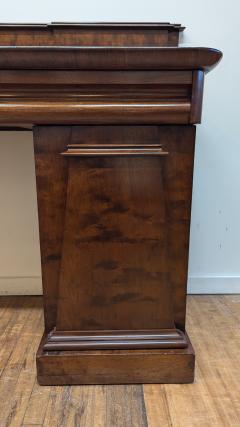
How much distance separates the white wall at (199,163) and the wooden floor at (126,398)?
0.38 m

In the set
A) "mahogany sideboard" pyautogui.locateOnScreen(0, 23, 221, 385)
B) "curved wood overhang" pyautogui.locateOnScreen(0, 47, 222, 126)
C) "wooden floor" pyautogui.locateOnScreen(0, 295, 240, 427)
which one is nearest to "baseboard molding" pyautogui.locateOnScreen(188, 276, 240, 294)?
"wooden floor" pyautogui.locateOnScreen(0, 295, 240, 427)

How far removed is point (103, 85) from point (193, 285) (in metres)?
0.97

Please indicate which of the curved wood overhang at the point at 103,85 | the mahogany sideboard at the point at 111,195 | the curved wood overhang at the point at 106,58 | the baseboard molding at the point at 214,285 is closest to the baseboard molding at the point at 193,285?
the baseboard molding at the point at 214,285

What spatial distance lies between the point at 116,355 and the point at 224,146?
885 mm

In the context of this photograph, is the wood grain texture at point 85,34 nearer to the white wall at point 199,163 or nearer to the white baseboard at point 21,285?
the white wall at point 199,163

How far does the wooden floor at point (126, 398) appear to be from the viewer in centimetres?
77

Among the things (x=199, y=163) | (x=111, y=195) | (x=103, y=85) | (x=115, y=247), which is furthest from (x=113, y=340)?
(x=199, y=163)

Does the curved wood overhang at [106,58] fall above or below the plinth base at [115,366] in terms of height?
above

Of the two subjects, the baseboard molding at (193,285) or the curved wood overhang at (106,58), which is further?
the baseboard molding at (193,285)

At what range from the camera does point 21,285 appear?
4.70 feet

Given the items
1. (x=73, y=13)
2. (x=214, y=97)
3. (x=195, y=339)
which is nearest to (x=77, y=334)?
(x=195, y=339)

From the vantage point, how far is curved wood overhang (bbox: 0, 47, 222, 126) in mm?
720

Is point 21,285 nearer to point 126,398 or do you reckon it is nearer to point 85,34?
point 126,398

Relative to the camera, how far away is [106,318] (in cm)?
88
